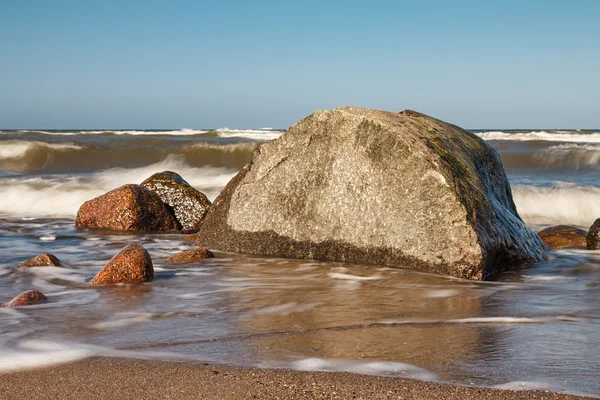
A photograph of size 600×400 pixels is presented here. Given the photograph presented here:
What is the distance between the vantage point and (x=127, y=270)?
4.27 metres

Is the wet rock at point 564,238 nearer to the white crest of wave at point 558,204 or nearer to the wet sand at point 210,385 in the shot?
the white crest of wave at point 558,204

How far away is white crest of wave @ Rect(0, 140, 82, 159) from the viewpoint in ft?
60.5

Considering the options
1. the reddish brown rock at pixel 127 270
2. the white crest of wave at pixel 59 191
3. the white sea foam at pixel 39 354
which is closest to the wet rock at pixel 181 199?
the white crest of wave at pixel 59 191

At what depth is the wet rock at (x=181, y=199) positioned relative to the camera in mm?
7311

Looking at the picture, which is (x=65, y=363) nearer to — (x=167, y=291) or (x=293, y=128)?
(x=167, y=291)

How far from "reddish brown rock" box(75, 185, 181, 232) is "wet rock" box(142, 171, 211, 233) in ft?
0.31

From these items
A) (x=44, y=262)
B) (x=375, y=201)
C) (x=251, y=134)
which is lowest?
(x=44, y=262)

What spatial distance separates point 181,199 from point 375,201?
332 centimetres

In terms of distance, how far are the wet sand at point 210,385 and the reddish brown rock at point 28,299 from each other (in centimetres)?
120

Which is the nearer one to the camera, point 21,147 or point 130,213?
point 130,213

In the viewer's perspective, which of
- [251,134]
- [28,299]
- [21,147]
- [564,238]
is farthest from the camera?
[251,134]

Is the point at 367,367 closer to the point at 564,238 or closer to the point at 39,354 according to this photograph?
the point at 39,354

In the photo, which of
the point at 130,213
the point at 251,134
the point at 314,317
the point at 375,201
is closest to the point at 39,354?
the point at 314,317

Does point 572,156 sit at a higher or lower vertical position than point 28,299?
higher
